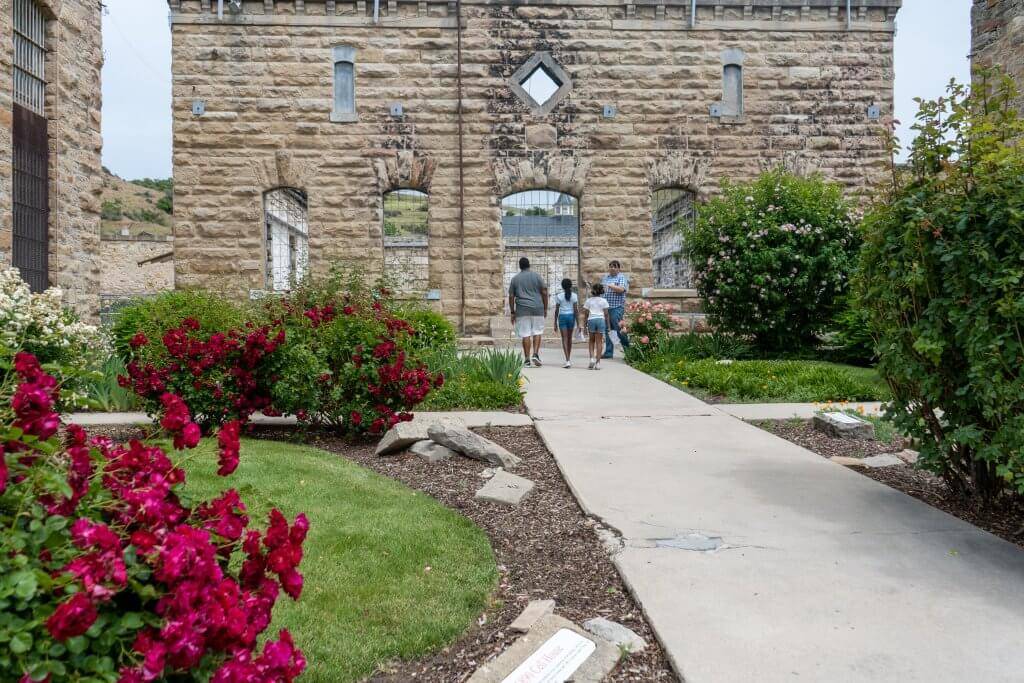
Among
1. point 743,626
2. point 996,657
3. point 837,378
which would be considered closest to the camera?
point 996,657

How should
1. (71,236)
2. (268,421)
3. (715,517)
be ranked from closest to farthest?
1. (715,517)
2. (268,421)
3. (71,236)

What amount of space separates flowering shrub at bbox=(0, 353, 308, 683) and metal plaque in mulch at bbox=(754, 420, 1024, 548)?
392cm

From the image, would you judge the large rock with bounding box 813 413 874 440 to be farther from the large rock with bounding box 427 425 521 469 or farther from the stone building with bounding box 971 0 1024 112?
the stone building with bounding box 971 0 1024 112

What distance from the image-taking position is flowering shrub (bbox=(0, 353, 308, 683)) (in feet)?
5.12

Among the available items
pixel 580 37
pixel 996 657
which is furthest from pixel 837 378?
pixel 580 37

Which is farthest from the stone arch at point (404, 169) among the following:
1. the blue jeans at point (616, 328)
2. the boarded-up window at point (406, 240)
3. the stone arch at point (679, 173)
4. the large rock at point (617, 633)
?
the large rock at point (617, 633)

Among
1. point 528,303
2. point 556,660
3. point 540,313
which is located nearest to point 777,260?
point 540,313

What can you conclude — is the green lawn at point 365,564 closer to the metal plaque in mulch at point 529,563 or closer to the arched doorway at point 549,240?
the metal plaque in mulch at point 529,563

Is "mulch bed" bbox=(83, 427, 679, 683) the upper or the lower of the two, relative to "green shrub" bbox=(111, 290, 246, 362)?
lower

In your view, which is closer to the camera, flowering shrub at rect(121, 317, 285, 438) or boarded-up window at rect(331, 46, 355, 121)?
flowering shrub at rect(121, 317, 285, 438)

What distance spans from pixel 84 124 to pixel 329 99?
5.76 metres

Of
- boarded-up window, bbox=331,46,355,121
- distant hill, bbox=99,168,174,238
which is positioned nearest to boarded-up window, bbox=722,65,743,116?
boarded-up window, bbox=331,46,355,121

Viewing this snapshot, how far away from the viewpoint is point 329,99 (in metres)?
16.5

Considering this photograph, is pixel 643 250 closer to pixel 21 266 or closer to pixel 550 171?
pixel 550 171
